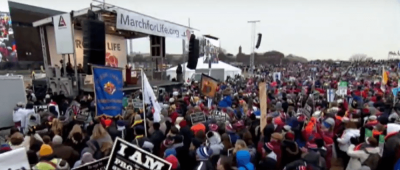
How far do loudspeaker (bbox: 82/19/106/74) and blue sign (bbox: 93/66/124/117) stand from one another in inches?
132

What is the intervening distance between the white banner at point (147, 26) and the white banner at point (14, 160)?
9129 mm

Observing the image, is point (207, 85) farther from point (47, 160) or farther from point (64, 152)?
point (47, 160)

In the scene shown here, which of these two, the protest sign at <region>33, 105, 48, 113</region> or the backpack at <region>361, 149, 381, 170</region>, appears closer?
the backpack at <region>361, 149, 381, 170</region>

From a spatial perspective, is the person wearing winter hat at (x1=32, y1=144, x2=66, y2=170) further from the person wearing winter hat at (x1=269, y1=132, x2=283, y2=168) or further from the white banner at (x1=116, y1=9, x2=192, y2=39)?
the white banner at (x1=116, y1=9, x2=192, y2=39)

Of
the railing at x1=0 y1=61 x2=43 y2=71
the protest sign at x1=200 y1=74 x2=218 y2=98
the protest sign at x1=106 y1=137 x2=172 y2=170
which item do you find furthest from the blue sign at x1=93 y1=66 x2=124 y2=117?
the railing at x1=0 y1=61 x2=43 y2=71

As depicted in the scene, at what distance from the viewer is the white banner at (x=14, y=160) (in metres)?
2.30

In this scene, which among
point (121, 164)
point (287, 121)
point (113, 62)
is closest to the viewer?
point (121, 164)

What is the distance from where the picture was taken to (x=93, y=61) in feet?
27.6

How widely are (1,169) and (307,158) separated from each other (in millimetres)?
3360

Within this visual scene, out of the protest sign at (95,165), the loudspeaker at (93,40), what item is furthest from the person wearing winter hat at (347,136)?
the loudspeaker at (93,40)

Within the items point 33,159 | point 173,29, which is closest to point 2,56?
point 173,29

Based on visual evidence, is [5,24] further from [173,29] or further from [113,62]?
[173,29]

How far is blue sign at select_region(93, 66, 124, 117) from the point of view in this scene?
513cm

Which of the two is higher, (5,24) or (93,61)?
(5,24)
